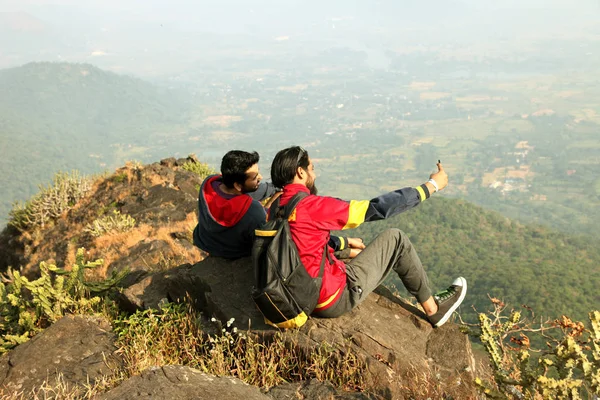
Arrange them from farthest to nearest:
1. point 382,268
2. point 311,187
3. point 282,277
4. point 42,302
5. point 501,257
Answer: point 501,257
point 42,302
point 382,268
point 311,187
point 282,277

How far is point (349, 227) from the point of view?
4152 millimetres

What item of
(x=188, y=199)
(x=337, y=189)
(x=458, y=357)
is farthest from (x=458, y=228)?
(x=337, y=189)

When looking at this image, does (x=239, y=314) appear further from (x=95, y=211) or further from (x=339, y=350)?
(x=95, y=211)

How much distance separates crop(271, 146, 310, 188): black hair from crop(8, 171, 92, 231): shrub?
1116 centimetres

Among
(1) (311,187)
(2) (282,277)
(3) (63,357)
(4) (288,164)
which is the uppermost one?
(4) (288,164)

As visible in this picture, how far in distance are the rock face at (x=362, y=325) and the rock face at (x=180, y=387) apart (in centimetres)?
81

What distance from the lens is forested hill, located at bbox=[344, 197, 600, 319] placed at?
49844 millimetres

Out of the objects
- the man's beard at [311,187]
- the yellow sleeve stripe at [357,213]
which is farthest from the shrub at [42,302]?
the yellow sleeve stripe at [357,213]

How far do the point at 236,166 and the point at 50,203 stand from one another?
10.7m

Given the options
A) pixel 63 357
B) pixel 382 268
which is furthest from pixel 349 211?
pixel 63 357

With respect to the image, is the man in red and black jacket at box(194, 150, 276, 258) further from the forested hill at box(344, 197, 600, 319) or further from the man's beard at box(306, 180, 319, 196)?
the forested hill at box(344, 197, 600, 319)

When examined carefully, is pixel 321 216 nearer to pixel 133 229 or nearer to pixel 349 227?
pixel 349 227

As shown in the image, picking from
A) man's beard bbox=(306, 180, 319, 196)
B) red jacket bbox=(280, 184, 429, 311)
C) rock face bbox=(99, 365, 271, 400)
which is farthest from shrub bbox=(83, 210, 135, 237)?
rock face bbox=(99, 365, 271, 400)

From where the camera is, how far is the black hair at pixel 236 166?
4.88m
